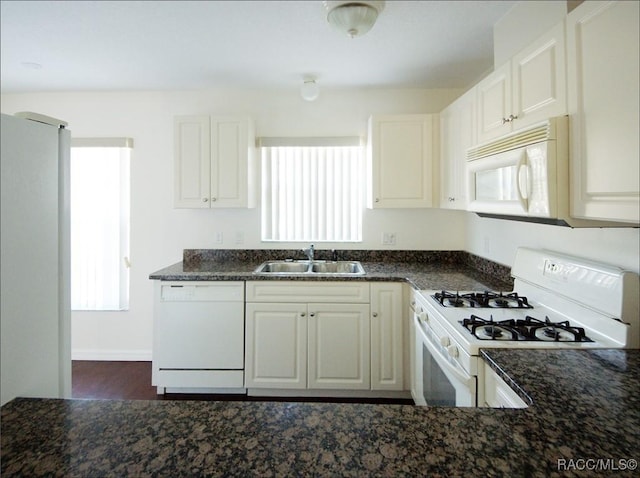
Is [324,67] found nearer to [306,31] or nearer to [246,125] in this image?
[306,31]

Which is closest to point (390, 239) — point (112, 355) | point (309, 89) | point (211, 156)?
point (309, 89)

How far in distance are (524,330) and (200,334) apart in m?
2.02

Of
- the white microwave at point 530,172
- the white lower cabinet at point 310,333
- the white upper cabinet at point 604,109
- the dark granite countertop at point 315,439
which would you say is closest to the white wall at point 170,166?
the white lower cabinet at point 310,333

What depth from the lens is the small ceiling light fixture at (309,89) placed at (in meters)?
2.74

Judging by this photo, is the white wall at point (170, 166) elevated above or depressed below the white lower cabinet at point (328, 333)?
above

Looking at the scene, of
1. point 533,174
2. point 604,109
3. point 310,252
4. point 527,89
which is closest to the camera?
point 604,109

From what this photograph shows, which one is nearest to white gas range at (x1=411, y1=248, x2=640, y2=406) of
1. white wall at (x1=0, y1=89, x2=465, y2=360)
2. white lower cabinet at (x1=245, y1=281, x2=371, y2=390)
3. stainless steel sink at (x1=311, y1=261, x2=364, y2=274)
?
white lower cabinet at (x1=245, y1=281, x2=371, y2=390)

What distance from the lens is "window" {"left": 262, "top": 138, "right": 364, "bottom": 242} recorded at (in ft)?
10.1

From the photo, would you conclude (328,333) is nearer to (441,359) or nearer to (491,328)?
(441,359)

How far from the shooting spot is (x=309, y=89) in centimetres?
274

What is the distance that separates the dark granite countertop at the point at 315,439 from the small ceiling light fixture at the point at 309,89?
2.49m

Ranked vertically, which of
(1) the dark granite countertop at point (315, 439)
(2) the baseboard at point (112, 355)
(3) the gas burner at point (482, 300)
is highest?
(3) the gas burner at point (482, 300)

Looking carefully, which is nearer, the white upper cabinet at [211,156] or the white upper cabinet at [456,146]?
the white upper cabinet at [456,146]

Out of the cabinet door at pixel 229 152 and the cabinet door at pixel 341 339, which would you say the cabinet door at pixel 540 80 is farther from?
the cabinet door at pixel 229 152
